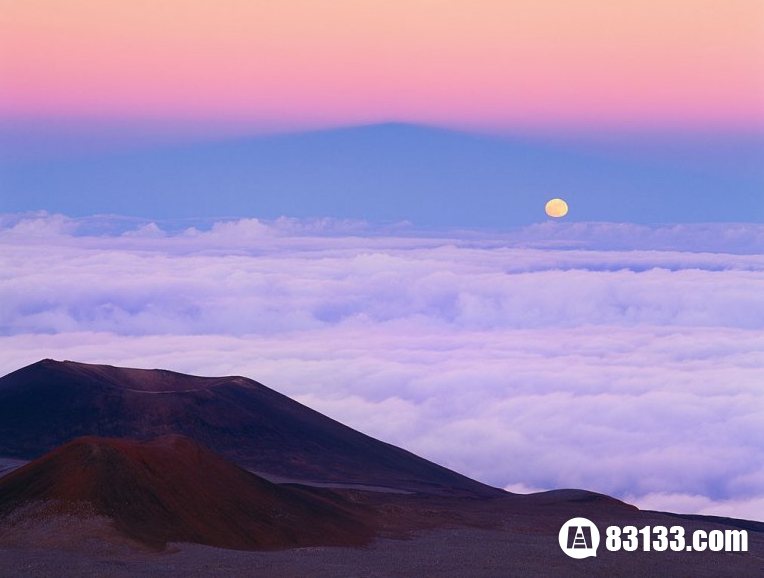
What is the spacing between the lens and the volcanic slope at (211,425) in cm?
7712

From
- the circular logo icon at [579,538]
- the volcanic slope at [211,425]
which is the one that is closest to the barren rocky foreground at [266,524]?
the circular logo icon at [579,538]

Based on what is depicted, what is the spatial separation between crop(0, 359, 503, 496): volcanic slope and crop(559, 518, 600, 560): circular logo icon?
52.6 ft

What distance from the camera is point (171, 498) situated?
153 feet

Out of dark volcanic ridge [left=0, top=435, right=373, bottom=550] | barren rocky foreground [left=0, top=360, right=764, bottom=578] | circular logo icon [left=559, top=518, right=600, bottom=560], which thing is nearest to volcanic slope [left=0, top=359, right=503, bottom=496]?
barren rocky foreground [left=0, top=360, right=764, bottom=578]

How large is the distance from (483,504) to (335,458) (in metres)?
17.6

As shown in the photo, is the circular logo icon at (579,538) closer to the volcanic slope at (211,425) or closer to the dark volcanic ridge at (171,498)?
the dark volcanic ridge at (171,498)

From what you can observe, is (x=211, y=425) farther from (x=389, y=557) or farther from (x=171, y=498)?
(x=389, y=557)

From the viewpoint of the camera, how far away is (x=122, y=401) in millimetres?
80938

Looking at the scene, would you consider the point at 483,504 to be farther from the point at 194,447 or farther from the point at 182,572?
the point at 182,572

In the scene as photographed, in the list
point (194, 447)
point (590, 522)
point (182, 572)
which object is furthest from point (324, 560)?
point (590, 522)

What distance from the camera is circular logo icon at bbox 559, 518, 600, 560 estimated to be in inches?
1844

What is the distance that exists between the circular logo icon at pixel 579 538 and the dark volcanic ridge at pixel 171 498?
8.24m

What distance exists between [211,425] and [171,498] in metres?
34.0

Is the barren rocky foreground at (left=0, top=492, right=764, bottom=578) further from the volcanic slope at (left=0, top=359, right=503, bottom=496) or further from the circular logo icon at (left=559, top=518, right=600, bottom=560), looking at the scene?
the volcanic slope at (left=0, top=359, right=503, bottom=496)
